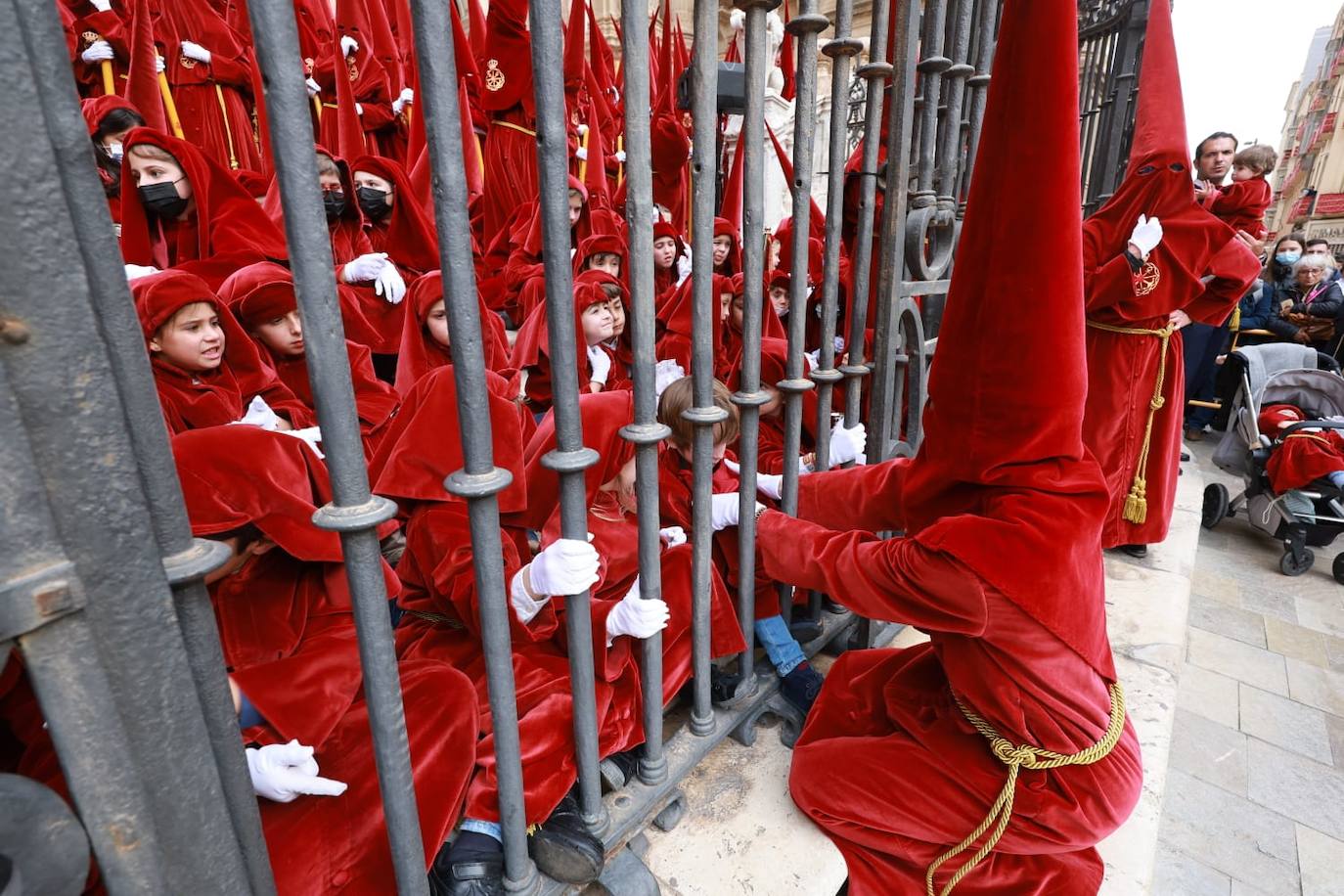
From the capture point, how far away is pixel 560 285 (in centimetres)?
99

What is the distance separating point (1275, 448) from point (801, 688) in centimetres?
426

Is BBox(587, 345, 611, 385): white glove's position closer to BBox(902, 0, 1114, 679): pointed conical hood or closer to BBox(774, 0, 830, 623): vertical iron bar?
BBox(774, 0, 830, 623): vertical iron bar

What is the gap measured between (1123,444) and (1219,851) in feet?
5.34

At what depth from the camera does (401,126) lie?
6.91 metres

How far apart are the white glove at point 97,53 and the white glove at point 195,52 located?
0.50 m

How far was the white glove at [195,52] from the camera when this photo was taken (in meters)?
5.33

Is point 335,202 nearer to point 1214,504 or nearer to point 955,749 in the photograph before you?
point 955,749

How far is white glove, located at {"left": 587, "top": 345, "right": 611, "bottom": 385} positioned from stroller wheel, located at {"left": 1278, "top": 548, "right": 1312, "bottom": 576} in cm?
441

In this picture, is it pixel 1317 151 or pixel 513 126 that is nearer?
pixel 513 126

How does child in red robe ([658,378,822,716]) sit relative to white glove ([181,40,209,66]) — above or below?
below

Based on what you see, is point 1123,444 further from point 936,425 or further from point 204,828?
point 204,828

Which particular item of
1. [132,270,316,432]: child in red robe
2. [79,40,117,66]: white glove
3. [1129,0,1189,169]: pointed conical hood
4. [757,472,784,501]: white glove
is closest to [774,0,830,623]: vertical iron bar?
[757,472,784,501]: white glove

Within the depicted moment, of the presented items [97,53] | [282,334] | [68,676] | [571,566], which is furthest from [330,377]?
[97,53]

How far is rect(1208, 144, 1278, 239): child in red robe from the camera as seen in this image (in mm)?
3191
